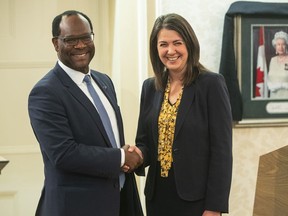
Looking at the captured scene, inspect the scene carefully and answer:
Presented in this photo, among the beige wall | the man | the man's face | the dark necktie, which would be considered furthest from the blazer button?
the beige wall

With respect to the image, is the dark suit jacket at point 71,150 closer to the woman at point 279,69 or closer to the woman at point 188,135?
the woman at point 188,135

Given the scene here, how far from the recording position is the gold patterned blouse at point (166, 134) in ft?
6.42

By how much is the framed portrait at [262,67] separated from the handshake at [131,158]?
1.05 metres

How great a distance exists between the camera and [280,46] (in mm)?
2818

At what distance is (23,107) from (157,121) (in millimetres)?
1331

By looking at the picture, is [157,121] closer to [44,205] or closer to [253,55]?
[44,205]

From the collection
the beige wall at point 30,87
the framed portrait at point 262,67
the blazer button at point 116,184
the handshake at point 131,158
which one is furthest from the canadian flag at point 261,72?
the blazer button at point 116,184

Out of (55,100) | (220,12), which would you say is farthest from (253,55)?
(55,100)

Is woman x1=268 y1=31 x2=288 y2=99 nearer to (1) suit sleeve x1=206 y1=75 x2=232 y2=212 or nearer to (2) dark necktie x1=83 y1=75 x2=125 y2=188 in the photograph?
(1) suit sleeve x1=206 y1=75 x2=232 y2=212

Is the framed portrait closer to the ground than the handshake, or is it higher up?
higher up

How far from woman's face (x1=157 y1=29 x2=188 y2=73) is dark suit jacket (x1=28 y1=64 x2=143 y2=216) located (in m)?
0.38

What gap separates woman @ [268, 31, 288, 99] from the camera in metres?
2.81

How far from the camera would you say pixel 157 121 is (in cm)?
200

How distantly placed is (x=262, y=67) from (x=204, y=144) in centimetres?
107
